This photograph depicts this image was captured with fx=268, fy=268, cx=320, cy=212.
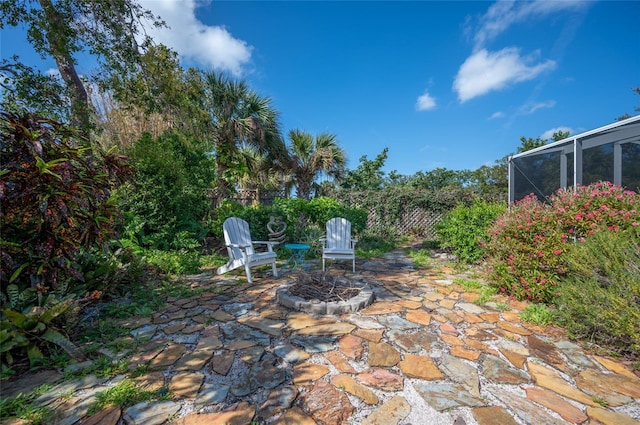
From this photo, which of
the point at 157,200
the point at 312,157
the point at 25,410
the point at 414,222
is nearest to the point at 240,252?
the point at 157,200

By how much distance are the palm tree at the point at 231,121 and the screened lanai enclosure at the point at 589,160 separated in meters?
7.45

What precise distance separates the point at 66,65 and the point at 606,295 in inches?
299

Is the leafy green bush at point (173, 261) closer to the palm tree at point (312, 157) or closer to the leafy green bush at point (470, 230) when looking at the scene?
the leafy green bush at point (470, 230)

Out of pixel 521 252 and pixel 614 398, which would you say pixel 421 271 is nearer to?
pixel 521 252

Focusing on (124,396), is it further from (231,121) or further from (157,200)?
(231,121)

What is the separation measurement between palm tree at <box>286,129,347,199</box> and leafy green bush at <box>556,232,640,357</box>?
28.6 ft

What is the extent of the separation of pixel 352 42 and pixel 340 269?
627 centimetres

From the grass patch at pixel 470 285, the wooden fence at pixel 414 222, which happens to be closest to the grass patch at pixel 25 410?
the grass patch at pixel 470 285

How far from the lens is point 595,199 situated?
3.09 meters

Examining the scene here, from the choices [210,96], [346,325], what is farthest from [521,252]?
[210,96]

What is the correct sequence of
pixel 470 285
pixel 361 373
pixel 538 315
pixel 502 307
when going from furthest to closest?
pixel 470 285 < pixel 502 307 < pixel 538 315 < pixel 361 373

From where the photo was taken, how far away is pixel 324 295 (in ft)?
9.94

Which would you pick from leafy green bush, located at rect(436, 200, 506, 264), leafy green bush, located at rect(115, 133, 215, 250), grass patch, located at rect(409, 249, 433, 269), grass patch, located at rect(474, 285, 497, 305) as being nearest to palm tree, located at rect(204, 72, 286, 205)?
leafy green bush, located at rect(115, 133, 215, 250)

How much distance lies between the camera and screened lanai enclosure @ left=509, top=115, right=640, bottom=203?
394cm
